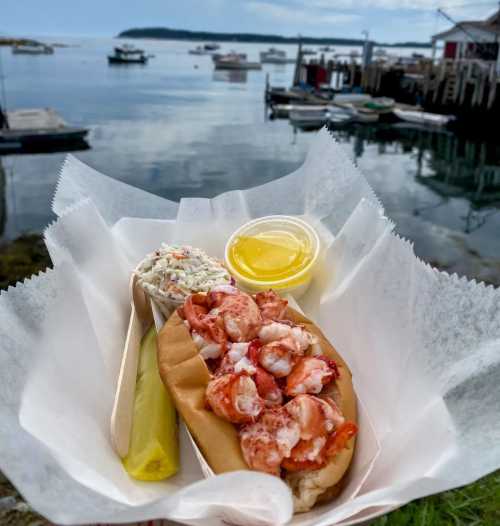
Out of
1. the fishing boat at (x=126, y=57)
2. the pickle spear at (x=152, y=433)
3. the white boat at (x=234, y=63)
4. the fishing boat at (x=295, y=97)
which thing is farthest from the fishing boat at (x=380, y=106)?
the fishing boat at (x=126, y=57)

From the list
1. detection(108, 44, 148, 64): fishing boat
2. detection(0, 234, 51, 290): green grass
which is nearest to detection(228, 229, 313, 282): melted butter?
detection(0, 234, 51, 290): green grass

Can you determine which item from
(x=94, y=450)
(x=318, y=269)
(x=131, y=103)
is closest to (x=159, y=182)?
(x=318, y=269)

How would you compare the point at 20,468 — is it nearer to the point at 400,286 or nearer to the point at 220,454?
the point at 220,454

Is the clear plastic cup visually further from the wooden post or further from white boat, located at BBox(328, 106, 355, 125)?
white boat, located at BBox(328, 106, 355, 125)

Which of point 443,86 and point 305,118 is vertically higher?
point 443,86

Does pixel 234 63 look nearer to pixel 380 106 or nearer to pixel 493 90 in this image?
pixel 380 106

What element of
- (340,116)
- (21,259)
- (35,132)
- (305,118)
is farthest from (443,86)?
(21,259)
